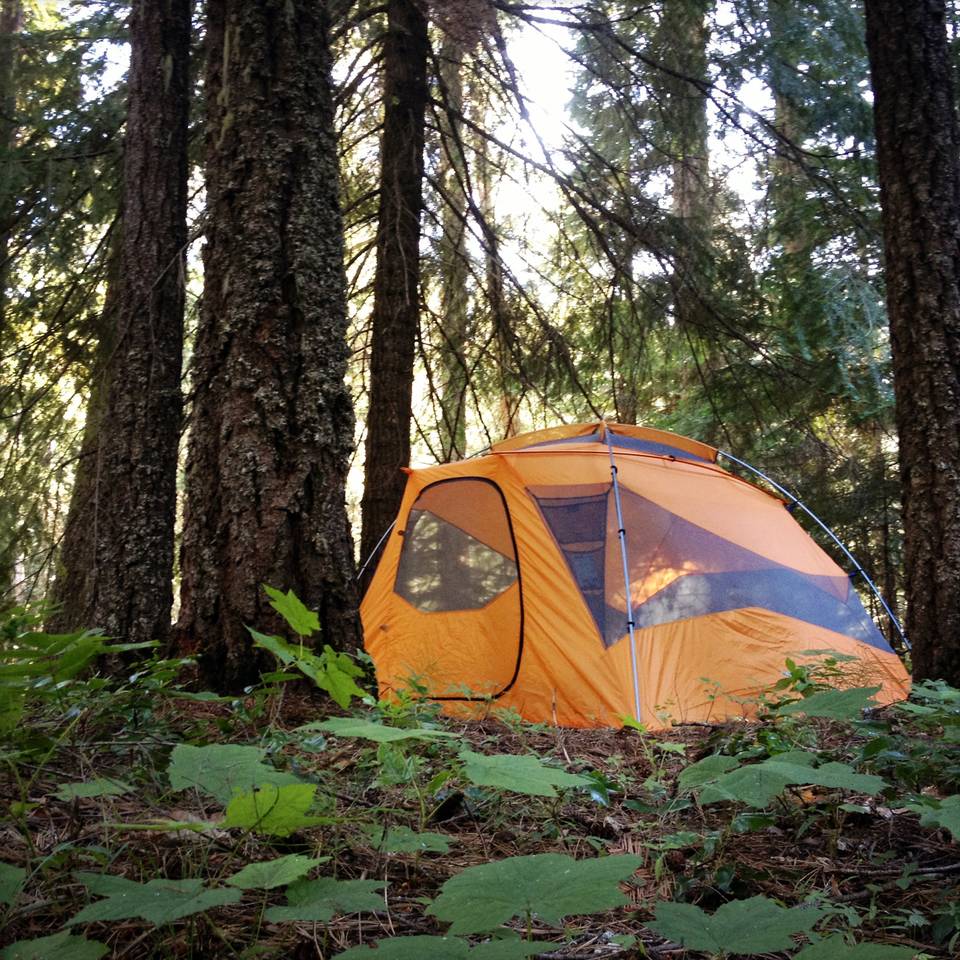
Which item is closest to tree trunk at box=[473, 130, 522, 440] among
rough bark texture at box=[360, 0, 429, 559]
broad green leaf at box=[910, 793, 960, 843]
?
rough bark texture at box=[360, 0, 429, 559]

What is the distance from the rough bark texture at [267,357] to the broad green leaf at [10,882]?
1.30 m

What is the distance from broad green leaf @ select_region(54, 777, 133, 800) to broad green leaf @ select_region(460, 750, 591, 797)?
0.63 metres

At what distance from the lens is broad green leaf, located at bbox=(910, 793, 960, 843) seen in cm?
133

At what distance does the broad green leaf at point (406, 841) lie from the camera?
1.47 metres

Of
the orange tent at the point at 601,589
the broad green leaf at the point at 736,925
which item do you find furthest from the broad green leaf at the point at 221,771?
the orange tent at the point at 601,589

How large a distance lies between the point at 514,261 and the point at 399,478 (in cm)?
216

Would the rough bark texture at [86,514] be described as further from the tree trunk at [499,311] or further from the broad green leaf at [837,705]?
the broad green leaf at [837,705]

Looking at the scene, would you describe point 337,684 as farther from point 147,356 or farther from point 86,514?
point 86,514

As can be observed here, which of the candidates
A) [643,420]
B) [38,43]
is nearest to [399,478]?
[38,43]

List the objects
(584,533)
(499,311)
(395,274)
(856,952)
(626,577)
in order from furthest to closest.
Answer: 1. (499,311)
2. (395,274)
3. (584,533)
4. (626,577)
5. (856,952)

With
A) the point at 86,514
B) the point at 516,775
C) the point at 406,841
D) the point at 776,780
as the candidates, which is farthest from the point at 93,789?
the point at 86,514

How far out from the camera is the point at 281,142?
280 centimetres

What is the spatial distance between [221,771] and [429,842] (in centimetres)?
39

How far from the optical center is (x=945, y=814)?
1384mm
